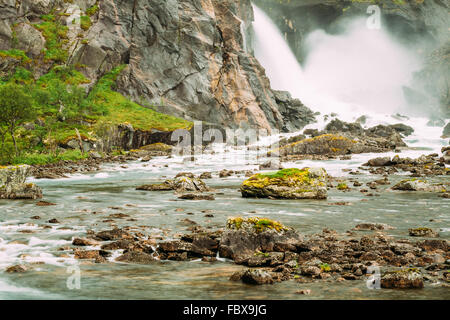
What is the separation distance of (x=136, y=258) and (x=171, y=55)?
7422 cm

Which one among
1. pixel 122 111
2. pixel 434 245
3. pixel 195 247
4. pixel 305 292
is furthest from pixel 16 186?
pixel 122 111

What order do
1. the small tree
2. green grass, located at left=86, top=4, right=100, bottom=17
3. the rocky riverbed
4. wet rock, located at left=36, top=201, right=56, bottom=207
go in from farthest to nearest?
1. green grass, located at left=86, top=4, right=100, bottom=17
2. the small tree
3. wet rock, located at left=36, top=201, right=56, bottom=207
4. the rocky riverbed

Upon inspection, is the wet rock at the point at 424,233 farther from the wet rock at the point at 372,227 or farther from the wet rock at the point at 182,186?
the wet rock at the point at 182,186

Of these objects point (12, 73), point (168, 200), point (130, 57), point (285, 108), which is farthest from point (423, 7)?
point (168, 200)

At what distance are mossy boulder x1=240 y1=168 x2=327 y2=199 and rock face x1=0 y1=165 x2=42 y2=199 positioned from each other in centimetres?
887

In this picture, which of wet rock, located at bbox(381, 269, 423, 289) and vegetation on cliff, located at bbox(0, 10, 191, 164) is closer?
wet rock, located at bbox(381, 269, 423, 289)

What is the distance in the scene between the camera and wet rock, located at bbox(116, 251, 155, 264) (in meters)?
7.55

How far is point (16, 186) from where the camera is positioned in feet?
54.3

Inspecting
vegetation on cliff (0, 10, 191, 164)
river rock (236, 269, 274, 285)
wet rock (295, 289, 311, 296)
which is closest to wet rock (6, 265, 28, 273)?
river rock (236, 269, 274, 285)

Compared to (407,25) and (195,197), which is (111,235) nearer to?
(195,197)

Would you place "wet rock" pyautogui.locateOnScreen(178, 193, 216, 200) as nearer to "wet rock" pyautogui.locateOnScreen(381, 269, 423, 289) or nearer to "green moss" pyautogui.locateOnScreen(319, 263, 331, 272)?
"green moss" pyautogui.locateOnScreen(319, 263, 331, 272)

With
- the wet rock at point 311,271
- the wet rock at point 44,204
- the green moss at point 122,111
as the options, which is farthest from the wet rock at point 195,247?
the green moss at point 122,111

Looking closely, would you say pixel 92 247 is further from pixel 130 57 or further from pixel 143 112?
pixel 130 57

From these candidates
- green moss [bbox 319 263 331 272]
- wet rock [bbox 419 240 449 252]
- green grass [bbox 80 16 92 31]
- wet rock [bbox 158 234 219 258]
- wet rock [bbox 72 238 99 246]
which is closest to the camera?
green moss [bbox 319 263 331 272]
